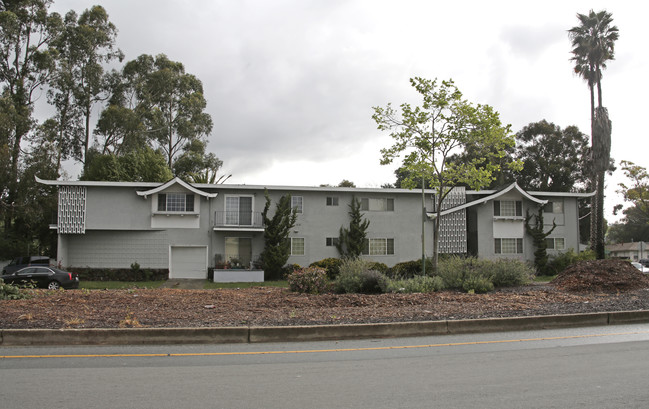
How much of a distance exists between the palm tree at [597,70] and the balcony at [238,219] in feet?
83.0

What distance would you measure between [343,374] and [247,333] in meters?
2.81

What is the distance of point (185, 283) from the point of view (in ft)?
94.8

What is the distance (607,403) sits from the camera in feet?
17.7

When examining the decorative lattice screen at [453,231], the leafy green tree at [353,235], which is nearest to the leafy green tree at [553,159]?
the decorative lattice screen at [453,231]

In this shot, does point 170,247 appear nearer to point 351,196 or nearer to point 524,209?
point 351,196

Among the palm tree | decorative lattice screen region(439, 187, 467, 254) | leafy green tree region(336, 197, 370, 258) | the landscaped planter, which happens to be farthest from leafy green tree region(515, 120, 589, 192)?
the landscaped planter

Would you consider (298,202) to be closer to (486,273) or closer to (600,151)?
(486,273)

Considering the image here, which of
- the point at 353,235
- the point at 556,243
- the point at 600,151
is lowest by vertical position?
the point at 556,243

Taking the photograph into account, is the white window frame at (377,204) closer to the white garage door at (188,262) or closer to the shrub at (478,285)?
the white garage door at (188,262)

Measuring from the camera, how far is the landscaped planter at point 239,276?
29844mm

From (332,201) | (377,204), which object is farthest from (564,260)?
(332,201)

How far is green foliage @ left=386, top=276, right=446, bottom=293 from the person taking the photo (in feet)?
52.1

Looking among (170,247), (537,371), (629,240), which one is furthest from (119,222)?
(629,240)

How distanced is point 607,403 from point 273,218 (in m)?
26.4
